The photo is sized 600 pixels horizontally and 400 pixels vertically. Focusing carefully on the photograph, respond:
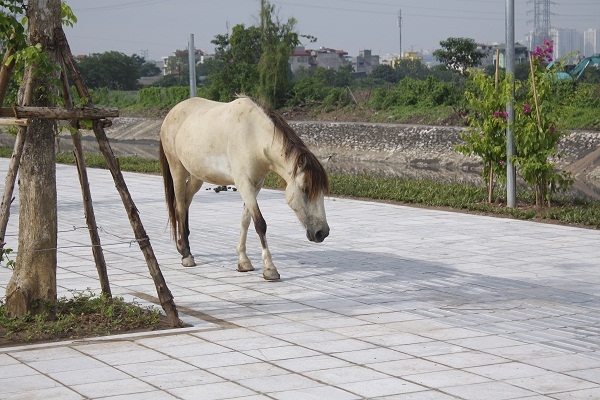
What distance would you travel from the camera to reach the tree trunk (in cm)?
782

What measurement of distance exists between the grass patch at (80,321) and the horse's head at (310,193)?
1.80 meters

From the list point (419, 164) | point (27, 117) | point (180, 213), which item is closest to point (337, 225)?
point (180, 213)

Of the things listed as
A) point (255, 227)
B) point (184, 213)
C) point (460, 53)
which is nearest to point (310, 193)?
point (255, 227)

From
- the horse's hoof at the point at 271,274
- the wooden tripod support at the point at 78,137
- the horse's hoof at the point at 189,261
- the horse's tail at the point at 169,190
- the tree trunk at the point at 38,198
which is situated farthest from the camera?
the horse's tail at the point at 169,190

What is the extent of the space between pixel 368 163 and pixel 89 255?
2295 cm

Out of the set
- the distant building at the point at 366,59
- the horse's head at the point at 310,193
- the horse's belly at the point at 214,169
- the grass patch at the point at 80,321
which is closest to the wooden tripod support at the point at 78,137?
the grass patch at the point at 80,321

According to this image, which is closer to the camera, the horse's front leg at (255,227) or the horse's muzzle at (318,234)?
the horse's muzzle at (318,234)

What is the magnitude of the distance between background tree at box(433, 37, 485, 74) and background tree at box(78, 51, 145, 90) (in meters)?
34.1

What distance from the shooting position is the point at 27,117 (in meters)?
7.61

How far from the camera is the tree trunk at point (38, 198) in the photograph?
782 cm

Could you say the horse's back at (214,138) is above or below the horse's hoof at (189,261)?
above

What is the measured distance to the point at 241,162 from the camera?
10008mm

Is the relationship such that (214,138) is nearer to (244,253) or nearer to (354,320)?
(244,253)

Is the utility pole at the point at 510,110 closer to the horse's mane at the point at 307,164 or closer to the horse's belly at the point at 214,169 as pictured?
the horse's belly at the point at 214,169
